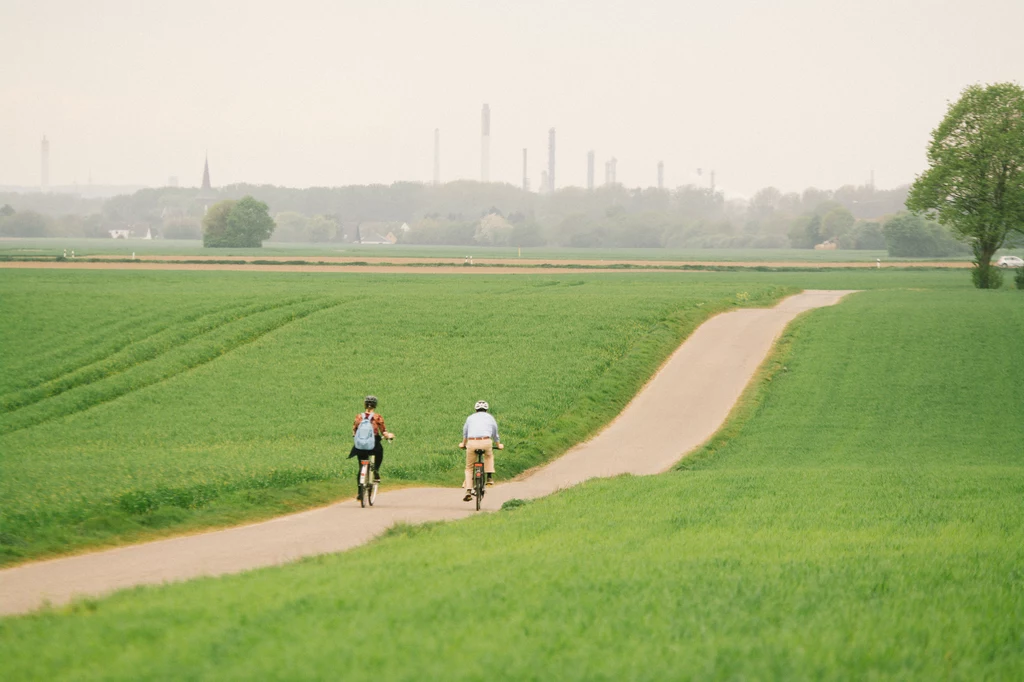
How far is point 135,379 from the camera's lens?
140 ft

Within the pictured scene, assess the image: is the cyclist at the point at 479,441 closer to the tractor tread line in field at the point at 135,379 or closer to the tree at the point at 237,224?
the tractor tread line in field at the point at 135,379

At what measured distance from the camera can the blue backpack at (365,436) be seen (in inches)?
879

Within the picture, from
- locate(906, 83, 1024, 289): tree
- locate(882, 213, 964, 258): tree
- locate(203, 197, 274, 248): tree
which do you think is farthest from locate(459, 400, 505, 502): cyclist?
locate(203, 197, 274, 248): tree

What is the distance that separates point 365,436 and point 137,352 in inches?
1104

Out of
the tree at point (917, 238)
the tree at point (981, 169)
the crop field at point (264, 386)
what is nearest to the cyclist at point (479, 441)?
the crop field at point (264, 386)

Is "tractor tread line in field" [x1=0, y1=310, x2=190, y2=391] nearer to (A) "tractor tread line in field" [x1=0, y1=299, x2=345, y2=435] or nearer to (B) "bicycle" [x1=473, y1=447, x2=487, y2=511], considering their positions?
(A) "tractor tread line in field" [x1=0, y1=299, x2=345, y2=435]

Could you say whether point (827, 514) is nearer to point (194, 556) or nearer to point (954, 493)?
point (954, 493)

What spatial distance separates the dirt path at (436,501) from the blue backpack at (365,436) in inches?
50.5

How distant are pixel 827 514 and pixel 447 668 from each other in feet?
37.0

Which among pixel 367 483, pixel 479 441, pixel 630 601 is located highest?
pixel 630 601

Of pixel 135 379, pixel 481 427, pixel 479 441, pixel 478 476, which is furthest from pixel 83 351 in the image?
pixel 478 476

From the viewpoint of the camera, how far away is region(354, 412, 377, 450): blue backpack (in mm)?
22328

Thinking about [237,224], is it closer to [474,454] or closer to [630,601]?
[474,454]

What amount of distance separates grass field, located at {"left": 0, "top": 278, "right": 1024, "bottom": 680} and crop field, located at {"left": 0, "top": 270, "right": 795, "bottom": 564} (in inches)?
253
